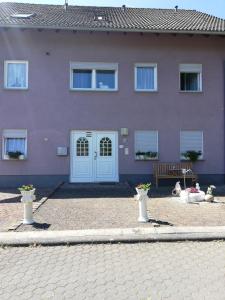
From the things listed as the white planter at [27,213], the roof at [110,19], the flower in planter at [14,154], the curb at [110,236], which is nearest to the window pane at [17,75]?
the roof at [110,19]

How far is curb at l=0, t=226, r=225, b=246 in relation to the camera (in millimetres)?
6684

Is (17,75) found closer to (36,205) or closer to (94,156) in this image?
→ (94,156)

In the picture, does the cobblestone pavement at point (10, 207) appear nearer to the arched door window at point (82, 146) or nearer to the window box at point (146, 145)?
the arched door window at point (82, 146)

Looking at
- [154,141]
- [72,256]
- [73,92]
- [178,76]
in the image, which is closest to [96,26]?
[73,92]

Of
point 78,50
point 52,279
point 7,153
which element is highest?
point 78,50

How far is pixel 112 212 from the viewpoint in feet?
30.6

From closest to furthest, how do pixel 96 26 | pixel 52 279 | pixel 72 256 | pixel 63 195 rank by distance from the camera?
pixel 52 279, pixel 72 256, pixel 63 195, pixel 96 26

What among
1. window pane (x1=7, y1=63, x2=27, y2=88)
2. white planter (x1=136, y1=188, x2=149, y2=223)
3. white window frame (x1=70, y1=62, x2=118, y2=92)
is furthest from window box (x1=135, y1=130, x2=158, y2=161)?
white planter (x1=136, y1=188, x2=149, y2=223)

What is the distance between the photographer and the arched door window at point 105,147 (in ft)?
51.2

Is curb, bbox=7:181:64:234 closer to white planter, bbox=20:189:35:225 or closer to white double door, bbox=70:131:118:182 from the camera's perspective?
white planter, bbox=20:189:35:225

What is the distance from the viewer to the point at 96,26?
14688 mm

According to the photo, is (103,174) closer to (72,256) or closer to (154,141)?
(154,141)

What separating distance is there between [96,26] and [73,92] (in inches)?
116

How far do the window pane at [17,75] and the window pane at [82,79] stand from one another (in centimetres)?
222
